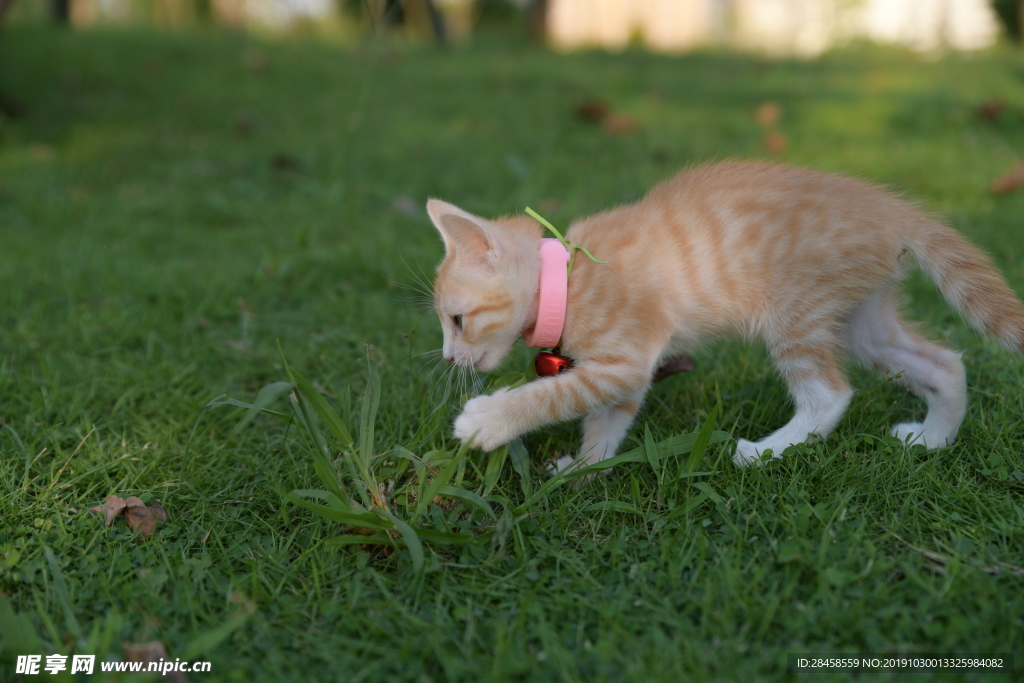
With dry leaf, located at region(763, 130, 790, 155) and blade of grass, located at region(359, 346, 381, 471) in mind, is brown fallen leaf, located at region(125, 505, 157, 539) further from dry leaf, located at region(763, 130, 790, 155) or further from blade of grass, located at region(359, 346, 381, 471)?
dry leaf, located at region(763, 130, 790, 155)

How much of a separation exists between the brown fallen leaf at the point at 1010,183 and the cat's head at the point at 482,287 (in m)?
2.83

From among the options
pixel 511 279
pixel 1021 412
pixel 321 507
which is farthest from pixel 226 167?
pixel 1021 412

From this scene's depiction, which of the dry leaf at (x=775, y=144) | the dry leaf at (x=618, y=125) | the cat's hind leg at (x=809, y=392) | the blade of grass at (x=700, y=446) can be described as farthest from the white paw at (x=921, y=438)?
the dry leaf at (x=618, y=125)

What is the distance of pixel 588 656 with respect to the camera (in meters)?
1.42

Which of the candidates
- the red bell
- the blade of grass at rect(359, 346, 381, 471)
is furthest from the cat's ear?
the blade of grass at rect(359, 346, 381, 471)

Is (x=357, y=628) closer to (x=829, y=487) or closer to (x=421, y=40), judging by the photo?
(x=829, y=487)

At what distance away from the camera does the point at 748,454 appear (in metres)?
1.95

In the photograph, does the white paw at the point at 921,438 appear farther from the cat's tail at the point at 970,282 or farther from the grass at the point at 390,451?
the cat's tail at the point at 970,282

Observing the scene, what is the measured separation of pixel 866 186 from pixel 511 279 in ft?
3.58

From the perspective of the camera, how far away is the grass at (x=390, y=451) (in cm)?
146

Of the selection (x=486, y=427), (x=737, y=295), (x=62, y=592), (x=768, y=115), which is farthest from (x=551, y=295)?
(x=768, y=115)

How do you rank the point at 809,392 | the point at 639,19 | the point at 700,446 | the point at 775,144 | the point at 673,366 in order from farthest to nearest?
the point at 639,19
the point at 775,144
the point at 673,366
the point at 809,392
the point at 700,446

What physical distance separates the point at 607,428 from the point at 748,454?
1.29 ft

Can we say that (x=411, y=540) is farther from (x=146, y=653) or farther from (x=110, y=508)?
(x=110, y=508)
